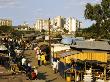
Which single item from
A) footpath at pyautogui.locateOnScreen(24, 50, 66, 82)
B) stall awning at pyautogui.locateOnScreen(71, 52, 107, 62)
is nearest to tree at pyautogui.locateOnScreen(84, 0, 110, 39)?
footpath at pyautogui.locateOnScreen(24, 50, 66, 82)

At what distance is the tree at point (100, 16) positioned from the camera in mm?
65500

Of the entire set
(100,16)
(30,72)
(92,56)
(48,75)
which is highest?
(100,16)

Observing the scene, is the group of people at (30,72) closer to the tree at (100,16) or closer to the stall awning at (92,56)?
the stall awning at (92,56)

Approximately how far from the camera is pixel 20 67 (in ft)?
114

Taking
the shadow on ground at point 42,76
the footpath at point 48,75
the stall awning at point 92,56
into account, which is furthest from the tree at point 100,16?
the stall awning at point 92,56

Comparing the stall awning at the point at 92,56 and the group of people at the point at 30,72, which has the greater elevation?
the stall awning at the point at 92,56

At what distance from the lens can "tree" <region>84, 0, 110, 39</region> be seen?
215ft

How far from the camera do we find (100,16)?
67000mm

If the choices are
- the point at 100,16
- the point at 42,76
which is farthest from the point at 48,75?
the point at 100,16

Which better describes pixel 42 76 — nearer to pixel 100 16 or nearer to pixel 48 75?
pixel 48 75

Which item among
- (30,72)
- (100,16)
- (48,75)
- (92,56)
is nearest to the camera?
(92,56)

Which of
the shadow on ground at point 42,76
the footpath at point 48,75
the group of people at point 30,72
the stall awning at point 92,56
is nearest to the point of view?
the group of people at point 30,72

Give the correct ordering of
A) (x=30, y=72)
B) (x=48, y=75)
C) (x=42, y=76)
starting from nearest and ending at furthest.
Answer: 1. (x=30, y=72)
2. (x=42, y=76)
3. (x=48, y=75)

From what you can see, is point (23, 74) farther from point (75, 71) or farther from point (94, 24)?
point (94, 24)
